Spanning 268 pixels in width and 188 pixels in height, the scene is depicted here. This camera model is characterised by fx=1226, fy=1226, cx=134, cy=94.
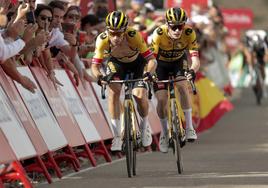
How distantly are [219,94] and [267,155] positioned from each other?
27.3ft

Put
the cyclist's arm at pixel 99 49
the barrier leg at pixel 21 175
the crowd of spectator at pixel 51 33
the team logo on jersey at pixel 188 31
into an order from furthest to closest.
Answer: the team logo on jersey at pixel 188 31, the cyclist's arm at pixel 99 49, the crowd of spectator at pixel 51 33, the barrier leg at pixel 21 175

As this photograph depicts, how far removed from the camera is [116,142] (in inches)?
585

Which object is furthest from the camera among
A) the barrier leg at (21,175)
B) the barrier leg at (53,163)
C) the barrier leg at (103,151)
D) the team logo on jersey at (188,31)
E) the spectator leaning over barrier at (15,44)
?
the barrier leg at (103,151)

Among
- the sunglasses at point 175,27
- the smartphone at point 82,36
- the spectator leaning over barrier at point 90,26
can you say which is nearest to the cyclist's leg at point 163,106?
the sunglasses at point 175,27

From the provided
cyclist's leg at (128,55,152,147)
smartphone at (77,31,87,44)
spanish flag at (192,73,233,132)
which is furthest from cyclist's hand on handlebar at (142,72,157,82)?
spanish flag at (192,73,233,132)

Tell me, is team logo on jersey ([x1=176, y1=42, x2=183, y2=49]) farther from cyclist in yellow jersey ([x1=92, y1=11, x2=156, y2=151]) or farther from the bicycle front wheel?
the bicycle front wheel

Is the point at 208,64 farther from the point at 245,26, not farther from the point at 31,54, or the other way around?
the point at 245,26

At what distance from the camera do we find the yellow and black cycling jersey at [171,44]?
51.8ft

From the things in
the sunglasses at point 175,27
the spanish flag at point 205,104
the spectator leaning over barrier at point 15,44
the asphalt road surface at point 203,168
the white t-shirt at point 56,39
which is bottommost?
the spanish flag at point 205,104

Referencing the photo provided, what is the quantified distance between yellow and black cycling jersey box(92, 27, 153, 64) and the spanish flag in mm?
7969

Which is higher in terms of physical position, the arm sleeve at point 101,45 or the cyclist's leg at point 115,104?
the arm sleeve at point 101,45

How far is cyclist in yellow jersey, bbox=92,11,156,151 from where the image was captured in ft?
47.5

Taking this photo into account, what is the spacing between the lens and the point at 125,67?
15.4m

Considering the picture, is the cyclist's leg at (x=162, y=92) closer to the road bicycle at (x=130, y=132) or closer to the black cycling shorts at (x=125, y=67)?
Answer: the black cycling shorts at (x=125, y=67)
